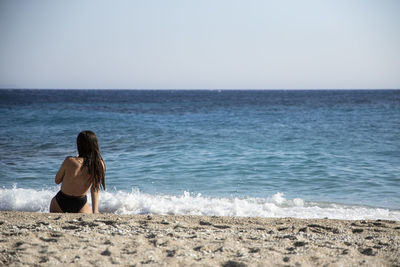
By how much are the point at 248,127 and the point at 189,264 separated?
1574cm

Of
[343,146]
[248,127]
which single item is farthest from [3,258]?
[248,127]

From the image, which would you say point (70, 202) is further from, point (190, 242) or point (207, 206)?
point (207, 206)

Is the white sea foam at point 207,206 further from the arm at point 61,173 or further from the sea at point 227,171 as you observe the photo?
the arm at point 61,173

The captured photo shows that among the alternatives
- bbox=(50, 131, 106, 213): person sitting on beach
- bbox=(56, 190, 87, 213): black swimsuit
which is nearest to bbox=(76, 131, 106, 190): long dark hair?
bbox=(50, 131, 106, 213): person sitting on beach

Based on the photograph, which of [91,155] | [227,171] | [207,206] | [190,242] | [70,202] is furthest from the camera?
[227,171]

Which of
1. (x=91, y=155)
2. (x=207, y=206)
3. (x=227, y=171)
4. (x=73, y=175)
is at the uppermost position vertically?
(x=91, y=155)

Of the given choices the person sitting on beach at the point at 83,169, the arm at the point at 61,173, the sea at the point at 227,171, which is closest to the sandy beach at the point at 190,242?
the person sitting on beach at the point at 83,169

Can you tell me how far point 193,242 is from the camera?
13.2ft

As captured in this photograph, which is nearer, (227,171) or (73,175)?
(73,175)

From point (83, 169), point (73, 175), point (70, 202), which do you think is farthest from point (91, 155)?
point (70, 202)

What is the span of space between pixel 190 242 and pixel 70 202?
2250mm

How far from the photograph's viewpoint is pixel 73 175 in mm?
4895

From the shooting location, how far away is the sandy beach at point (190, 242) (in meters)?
3.52

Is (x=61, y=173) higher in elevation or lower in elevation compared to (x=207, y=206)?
higher
